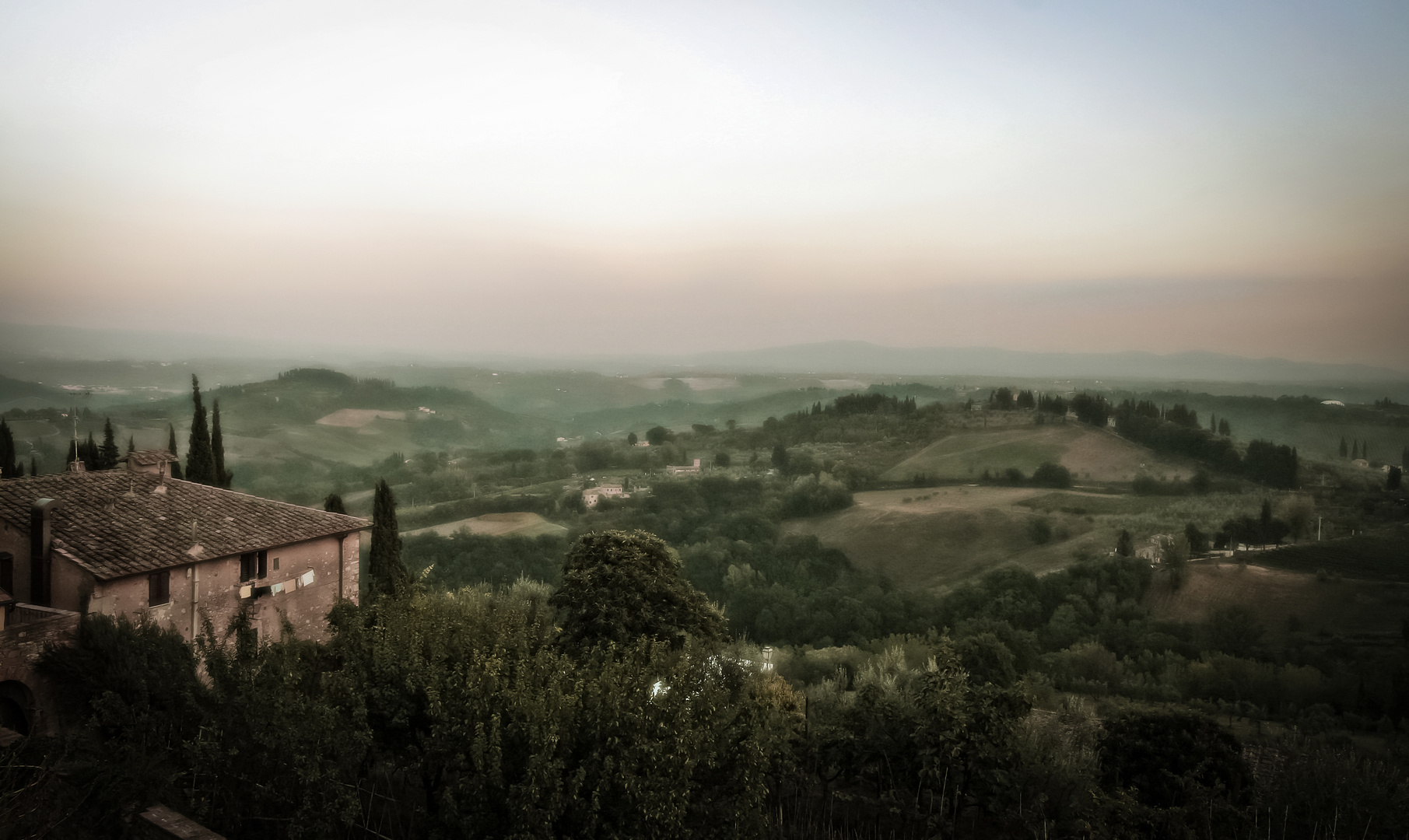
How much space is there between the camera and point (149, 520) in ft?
56.1

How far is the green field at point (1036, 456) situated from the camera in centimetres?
7188

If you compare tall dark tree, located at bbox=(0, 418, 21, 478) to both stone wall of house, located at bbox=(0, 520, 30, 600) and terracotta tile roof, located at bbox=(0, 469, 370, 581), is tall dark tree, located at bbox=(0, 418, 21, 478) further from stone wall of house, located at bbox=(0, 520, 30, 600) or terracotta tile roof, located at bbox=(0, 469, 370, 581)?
stone wall of house, located at bbox=(0, 520, 30, 600)

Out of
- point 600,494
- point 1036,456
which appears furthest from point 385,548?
point 1036,456

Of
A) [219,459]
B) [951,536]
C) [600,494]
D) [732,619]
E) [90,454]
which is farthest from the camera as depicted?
[600,494]

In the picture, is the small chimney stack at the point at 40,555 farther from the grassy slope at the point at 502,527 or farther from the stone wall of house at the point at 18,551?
the grassy slope at the point at 502,527

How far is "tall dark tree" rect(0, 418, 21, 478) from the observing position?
29.4 m

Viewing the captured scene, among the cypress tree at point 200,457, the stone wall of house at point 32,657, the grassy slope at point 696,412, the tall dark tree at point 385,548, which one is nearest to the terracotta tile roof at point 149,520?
the stone wall of house at point 32,657

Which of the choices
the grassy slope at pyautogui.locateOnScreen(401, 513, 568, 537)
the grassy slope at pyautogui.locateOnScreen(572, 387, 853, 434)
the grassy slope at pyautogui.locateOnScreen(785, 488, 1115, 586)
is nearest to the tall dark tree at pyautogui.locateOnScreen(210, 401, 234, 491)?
the grassy slope at pyautogui.locateOnScreen(401, 513, 568, 537)

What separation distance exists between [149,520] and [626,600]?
10976 mm

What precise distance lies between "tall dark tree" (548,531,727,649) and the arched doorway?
1022 centimetres

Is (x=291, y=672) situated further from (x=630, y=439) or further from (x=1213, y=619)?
(x=630, y=439)

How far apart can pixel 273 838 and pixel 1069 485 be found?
73.0 metres

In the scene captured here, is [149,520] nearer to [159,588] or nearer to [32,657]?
[159,588]


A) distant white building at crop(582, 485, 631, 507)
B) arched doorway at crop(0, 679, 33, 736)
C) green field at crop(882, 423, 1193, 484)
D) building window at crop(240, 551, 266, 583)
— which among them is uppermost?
building window at crop(240, 551, 266, 583)
